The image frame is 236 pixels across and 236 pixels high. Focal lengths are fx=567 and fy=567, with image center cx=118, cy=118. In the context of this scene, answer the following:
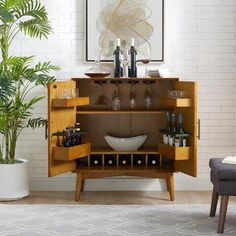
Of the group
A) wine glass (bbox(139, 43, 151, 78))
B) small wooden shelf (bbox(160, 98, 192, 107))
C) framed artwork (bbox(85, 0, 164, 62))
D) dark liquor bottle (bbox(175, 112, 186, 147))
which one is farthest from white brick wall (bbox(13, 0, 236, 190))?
small wooden shelf (bbox(160, 98, 192, 107))

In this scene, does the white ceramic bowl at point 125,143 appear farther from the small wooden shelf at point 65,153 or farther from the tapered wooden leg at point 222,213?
the tapered wooden leg at point 222,213

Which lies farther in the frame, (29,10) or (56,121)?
(29,10)

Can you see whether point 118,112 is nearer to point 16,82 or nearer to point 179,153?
point 179,153

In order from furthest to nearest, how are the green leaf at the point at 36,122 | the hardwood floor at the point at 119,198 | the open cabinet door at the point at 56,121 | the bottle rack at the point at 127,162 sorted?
the bottle rack at the point at 127,162 → the green leaf at the point at 36,122 → the hardwood floor at the point at 119,198 → the open cabinet door at the point at 56,121

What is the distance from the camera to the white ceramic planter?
5633mm

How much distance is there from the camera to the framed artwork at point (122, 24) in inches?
238

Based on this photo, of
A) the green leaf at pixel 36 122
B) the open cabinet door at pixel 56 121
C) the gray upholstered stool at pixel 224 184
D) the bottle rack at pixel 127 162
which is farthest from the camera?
the bottle rack at pixel 127 162

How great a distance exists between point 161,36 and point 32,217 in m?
2.41

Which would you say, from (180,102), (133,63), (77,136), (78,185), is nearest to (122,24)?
(133,63)

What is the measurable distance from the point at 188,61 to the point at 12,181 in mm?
2267

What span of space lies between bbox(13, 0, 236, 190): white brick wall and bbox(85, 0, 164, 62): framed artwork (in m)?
0.11

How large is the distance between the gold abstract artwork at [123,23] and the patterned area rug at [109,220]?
178cm

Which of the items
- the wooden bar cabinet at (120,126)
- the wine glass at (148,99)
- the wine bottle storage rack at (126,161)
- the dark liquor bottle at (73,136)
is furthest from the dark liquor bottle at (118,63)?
the wine bottle storage rack at (126,161)

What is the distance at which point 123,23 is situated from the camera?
6.07 meters
